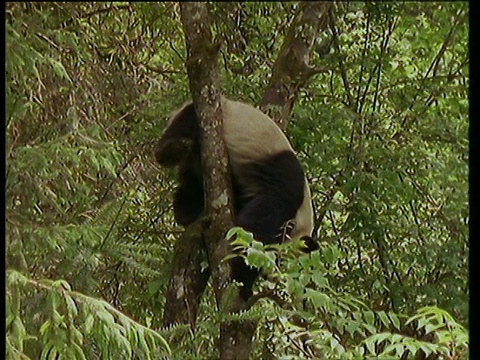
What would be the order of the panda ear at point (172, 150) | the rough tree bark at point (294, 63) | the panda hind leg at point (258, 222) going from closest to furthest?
the rough tree bark at point (294, 63)
the panda hind leg at point (258, 222)
the panda ear at point (172, 150)

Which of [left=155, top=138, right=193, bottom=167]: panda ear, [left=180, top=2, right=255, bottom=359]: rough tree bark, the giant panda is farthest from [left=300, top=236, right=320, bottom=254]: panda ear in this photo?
[left=155, top=138, right=193, bottom=167]: panda ear

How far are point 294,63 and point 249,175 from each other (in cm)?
30

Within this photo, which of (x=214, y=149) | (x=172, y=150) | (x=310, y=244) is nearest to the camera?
(x=214, y=149)

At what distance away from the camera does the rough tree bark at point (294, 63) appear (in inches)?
51.4

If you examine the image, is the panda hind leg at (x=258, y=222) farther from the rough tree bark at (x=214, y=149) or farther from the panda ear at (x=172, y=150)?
the panda ear at (x=172, y=150)

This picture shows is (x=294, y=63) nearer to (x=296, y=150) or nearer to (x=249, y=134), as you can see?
(x=249, y=134)

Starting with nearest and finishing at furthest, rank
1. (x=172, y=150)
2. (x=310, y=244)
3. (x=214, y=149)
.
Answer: (x=214, y=149), (x=310, y=244), (x=172, y=150)

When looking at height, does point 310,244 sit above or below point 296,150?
below

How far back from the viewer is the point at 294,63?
1.52 meters

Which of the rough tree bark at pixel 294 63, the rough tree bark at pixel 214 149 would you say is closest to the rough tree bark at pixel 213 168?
the rough tree bark at pixel 214 149

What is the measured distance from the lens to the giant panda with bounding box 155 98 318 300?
63.6 inches

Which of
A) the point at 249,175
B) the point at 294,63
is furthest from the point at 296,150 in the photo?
the point at 294,63

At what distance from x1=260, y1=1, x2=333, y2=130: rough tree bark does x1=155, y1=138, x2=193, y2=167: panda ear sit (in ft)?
0.59

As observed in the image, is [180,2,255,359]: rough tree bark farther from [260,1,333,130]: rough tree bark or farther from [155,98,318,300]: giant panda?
[260,1,333,130]: rough tree bark
